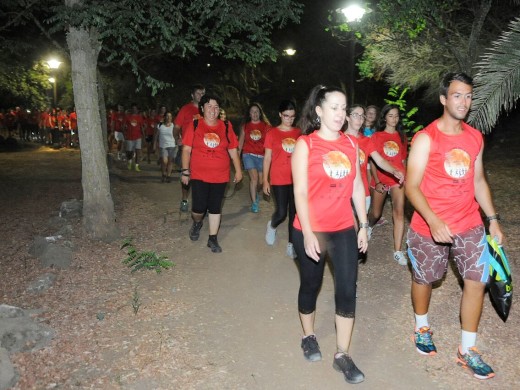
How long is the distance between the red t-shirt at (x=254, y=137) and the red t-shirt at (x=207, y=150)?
210cm

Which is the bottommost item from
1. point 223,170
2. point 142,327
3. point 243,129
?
point 142,327

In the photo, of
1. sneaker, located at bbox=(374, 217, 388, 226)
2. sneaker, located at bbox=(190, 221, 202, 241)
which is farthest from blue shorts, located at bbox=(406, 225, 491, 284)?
sneaker, located at bbox=(374, 217, 388, 226)

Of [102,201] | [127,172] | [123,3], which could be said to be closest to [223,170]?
[102,201]

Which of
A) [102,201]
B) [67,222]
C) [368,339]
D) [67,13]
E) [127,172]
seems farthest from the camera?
[127,172]

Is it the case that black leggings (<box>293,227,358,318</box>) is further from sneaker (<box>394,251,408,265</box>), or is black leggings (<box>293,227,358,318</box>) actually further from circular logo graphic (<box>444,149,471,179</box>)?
sneaker (<box>394,251,408,265</box>)

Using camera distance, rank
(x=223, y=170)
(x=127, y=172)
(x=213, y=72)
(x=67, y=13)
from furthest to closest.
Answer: (x=213, y=72) < (x=127, y=172) < (x=223, y=170) < (x=67, y=13)

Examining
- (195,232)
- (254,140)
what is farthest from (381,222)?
(195,232)

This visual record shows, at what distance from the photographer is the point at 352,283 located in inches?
143

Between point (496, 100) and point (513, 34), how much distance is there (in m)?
0.71

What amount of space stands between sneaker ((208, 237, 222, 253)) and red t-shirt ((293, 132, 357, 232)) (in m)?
3.51

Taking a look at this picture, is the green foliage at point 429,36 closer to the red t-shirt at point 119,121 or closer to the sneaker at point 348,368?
the sneaker at point 348,368

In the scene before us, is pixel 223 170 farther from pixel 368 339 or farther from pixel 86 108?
pixel 368 339

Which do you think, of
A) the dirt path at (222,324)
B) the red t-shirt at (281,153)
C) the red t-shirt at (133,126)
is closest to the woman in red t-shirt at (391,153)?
the dirt path at (222,324)

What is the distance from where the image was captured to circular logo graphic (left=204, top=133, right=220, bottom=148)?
263 inches
